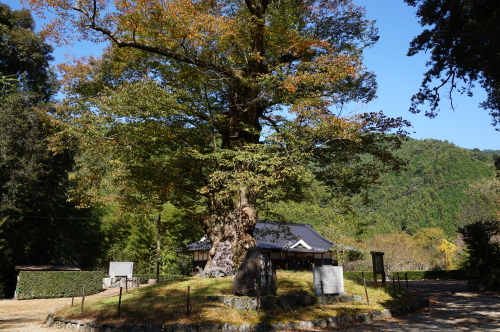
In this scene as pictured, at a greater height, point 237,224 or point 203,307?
point 237,224

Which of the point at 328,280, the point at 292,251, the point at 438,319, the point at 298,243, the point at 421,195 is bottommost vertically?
the point at 438,319

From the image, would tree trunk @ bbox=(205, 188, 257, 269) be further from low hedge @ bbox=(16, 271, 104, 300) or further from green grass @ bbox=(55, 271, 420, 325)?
low hedge @ bbox=(16, 271, 104, 300)

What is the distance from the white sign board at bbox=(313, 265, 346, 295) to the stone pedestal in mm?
1471

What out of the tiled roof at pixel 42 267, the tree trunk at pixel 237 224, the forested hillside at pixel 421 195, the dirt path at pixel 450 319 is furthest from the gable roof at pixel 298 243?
the dirt path at pixel 450 319

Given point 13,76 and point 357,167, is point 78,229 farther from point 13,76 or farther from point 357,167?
point 357,167

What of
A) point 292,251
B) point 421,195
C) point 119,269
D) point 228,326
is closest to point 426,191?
point 421,195

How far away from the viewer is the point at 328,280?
10.8m

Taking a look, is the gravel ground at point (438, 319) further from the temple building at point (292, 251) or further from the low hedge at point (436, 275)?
the temple building at point (292, 251)

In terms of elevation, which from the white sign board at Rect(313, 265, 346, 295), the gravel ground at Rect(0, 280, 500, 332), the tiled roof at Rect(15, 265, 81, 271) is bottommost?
the gravel ground at Rect(0, 280, 500, 332)

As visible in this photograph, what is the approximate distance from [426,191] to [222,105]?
6756 centimetres

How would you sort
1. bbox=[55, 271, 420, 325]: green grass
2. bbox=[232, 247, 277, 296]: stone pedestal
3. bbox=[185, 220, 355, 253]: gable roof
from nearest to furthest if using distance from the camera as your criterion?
1. bbox=[55, 271, 420, 325]: green grass
2. bbox=[232, 247, 277, 296]: stone pedestal
3. bbox=[185, 220, 355, 253]: gable roof

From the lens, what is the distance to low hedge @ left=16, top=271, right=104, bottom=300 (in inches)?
761

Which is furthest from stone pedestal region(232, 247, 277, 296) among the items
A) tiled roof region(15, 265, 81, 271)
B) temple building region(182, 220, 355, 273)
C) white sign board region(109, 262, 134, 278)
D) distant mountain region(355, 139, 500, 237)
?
distant mountain region(355, 139, 500, 237)

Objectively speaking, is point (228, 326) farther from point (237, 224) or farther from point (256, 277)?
point (237, 224)
